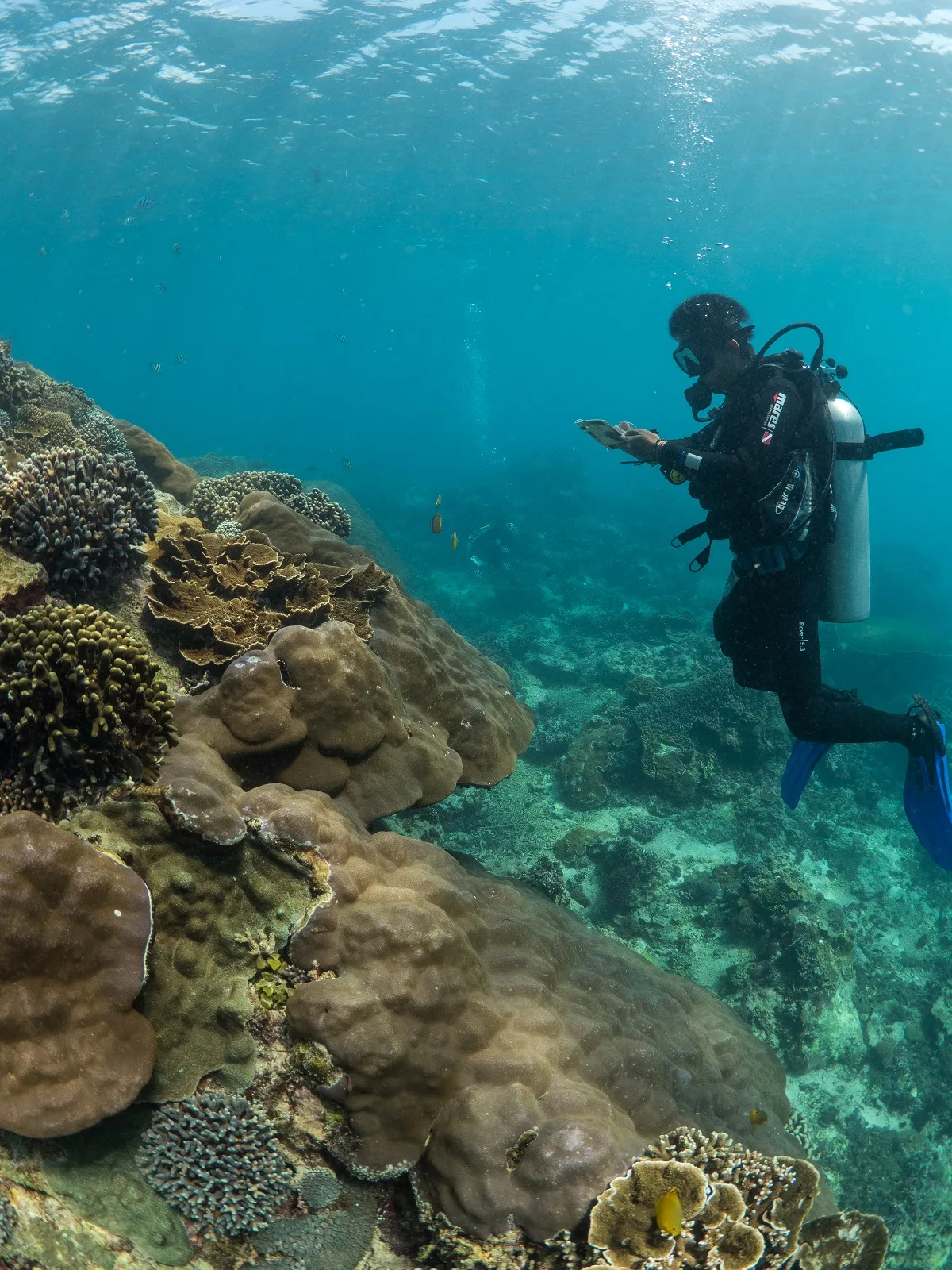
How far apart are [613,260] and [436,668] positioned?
71.7 m

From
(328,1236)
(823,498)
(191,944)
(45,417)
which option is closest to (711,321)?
(823,498)

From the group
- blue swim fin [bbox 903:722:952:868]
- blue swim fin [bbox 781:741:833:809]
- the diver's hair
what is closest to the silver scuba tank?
the diver's hair

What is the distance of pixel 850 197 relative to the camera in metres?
38.0

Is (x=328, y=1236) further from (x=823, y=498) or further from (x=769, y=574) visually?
(x=823, y=498)

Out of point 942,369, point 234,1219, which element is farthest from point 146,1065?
point 942,369

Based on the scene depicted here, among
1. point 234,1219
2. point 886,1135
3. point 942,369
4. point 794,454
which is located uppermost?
point 794,454

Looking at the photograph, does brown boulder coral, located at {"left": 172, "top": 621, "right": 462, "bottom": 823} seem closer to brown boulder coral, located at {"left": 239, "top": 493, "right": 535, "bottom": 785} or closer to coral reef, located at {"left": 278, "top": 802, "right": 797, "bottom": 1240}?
coral reef, located at {"left": 278, "top": 802, "right": 797, "bottom": 1240}

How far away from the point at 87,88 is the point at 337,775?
1634 inches

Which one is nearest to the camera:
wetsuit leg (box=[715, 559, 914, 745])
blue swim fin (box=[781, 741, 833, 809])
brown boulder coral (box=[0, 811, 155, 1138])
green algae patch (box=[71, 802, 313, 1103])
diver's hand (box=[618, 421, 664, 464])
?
brown boulder coral (box=[0, 811, 155, 1138])

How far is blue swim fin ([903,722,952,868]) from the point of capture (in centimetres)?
748

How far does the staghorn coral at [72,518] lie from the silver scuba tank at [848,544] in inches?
282

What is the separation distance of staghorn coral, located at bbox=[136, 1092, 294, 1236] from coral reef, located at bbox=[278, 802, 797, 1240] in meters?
0.45

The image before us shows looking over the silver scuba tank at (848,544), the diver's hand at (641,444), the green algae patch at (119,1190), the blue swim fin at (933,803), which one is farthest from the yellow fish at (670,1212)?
the silver scuba tank at (848,544)

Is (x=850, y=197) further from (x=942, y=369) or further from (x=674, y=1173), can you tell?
(x=942, y=369)
